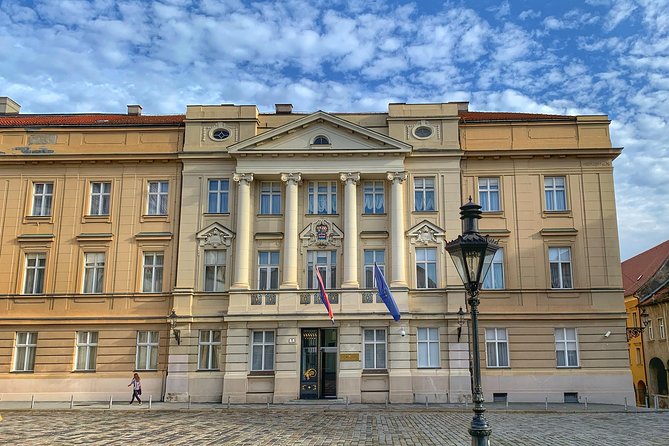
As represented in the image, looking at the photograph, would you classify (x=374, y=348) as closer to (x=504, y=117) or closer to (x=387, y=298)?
(x=387, y=298)

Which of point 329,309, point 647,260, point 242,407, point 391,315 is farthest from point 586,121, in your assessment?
point 647,260

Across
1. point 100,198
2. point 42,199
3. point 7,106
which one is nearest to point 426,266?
point 100,198

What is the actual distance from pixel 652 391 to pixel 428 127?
31.5 meters

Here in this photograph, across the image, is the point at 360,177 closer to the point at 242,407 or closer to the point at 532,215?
the point at 532,215

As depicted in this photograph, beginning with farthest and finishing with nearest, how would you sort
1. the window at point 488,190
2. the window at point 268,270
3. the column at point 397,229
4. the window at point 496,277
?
the window at point 488,190
the window at point 268,270
the window at point 496,277
the column at point 397,229

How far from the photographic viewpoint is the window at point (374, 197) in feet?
114

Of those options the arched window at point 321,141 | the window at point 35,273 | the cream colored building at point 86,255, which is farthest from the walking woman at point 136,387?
the arched window at point 321,141

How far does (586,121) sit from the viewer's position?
35.0 meters

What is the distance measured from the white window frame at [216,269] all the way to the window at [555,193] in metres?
17.5

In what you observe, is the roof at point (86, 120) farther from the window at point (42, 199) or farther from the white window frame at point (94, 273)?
the white window frame at point (94, 273)

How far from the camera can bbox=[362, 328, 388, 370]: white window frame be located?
32.4 meters

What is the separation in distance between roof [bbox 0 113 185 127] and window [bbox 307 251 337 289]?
34.8 ft

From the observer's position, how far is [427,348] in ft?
107

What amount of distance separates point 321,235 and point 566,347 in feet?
45.2
